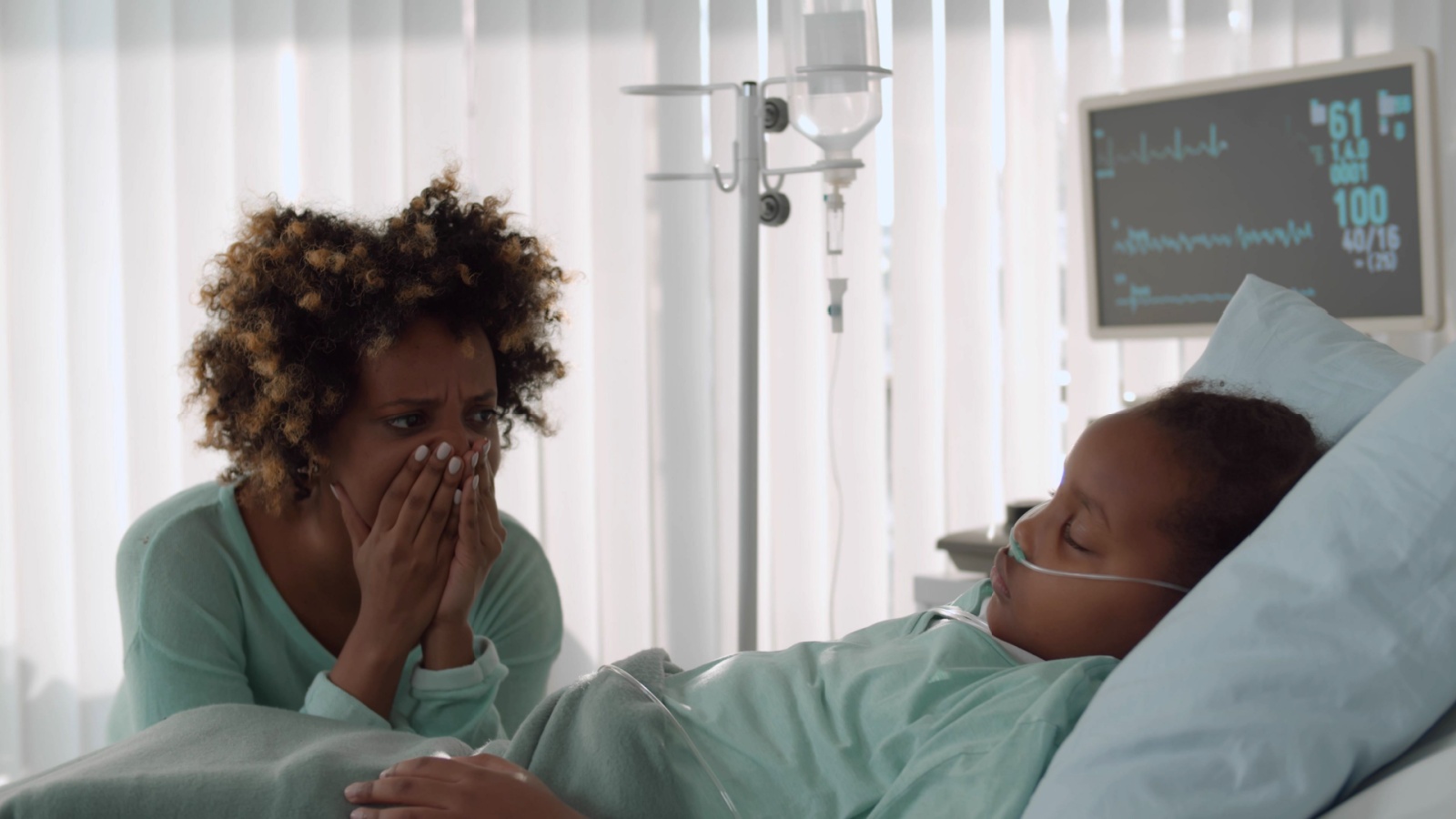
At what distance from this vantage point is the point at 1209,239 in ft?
7.35

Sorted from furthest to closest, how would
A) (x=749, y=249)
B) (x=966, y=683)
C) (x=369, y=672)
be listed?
(x=749, y=249)
(x=369, y=672)
(x=966, y=683)

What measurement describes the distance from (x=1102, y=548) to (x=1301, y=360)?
0.98ft

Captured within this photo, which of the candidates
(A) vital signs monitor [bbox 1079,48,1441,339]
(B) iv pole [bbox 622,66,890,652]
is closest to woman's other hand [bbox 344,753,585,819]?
(B) iv pole [bbox 622,66,890,652]

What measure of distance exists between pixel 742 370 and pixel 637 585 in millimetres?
1086

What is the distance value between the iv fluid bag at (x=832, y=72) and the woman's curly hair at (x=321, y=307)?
0.48 meters

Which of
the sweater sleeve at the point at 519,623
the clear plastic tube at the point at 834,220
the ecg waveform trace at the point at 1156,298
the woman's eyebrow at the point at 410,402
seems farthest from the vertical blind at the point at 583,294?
the woman's eyebrow at the point at 410,402

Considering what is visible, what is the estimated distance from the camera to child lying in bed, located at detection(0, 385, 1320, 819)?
87 centimetres

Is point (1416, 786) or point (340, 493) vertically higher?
point (340, 493)

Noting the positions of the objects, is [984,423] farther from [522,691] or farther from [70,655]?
[70,655]

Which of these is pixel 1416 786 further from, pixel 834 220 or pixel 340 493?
pixel 834 220

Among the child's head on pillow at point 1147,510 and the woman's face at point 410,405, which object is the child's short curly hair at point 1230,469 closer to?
the child's head on pillow at point 1147,510

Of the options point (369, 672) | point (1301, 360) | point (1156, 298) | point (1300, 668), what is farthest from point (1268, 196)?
point (369, 672)

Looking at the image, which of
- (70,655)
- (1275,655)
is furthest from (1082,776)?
(70,655)

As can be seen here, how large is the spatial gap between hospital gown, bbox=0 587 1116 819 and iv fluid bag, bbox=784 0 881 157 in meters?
0.93
